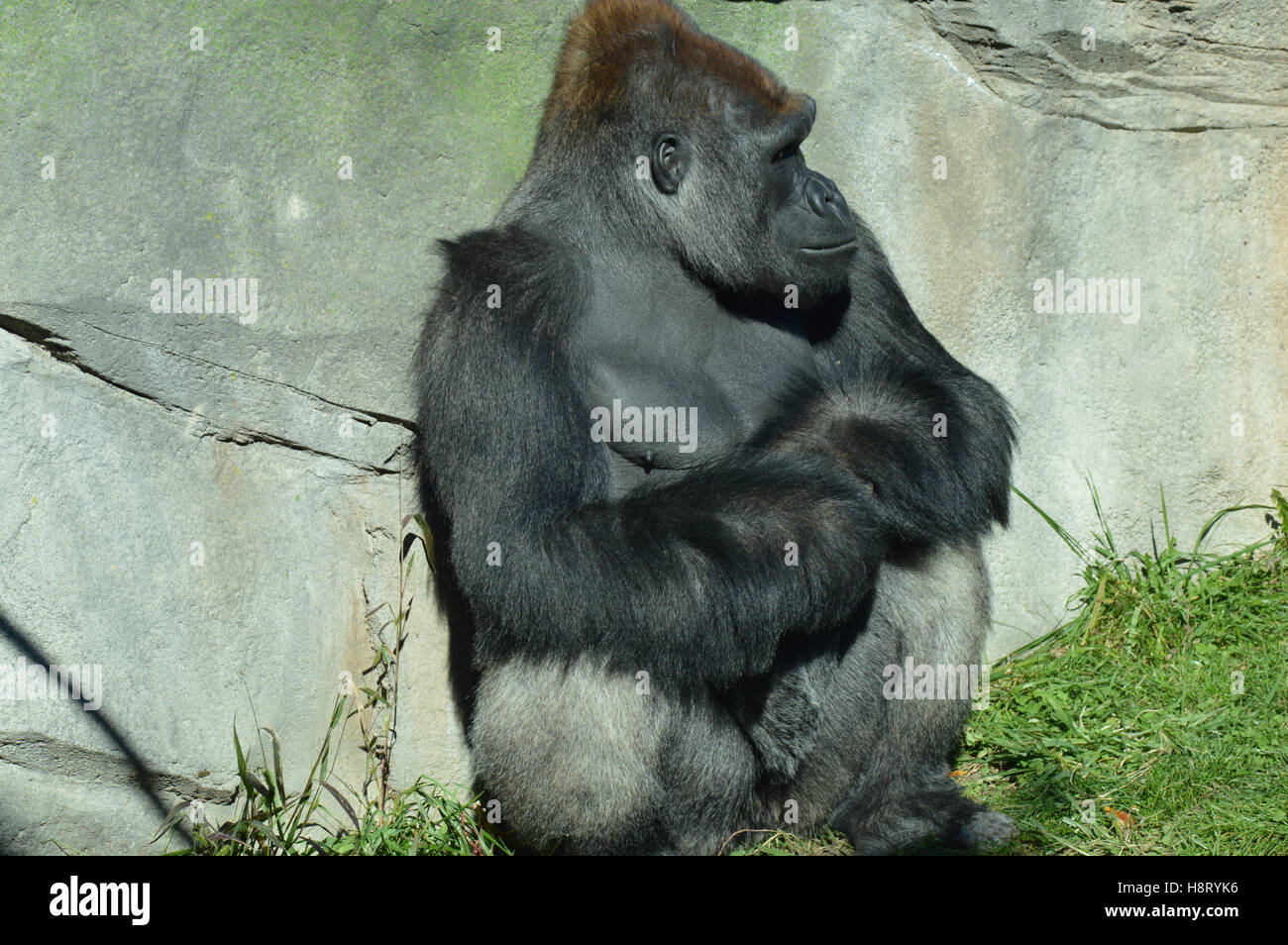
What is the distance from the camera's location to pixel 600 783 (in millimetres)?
3123

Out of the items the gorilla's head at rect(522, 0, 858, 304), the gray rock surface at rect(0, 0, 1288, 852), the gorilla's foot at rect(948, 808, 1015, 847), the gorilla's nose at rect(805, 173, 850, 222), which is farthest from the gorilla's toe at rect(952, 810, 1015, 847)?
the gorilla's nose at rect(805, 173, 850, 222)

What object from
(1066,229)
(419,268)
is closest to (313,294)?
(419,268)

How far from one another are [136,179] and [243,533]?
3.06 ft

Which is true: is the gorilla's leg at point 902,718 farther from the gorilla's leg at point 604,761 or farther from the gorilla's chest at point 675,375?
the gorilla's chest at point 675,375

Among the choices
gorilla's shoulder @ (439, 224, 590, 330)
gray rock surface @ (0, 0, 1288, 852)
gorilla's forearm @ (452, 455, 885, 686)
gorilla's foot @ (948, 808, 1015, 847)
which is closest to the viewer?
gorilla's forearm @ (452, 455, 885, 686)

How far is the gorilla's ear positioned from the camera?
3.27 metres

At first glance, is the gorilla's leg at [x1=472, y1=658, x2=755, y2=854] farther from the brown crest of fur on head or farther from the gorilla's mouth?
the brown crest of fur on head

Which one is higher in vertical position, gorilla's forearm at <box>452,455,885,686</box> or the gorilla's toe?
gorilla's forearm at <box>452,455,885,686</box>

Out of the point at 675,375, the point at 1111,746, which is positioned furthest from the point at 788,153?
the point at 1111,746

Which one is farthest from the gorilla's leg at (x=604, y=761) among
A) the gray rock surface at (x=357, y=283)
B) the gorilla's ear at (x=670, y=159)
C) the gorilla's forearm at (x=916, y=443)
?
the gorilla's ear at (x=670, y=159)

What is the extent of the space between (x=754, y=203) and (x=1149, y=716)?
1.92m

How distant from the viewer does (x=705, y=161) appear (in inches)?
129

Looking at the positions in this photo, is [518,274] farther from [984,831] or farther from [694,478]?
[984,831]

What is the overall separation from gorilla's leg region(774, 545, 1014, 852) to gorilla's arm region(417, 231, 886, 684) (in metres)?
0.29
